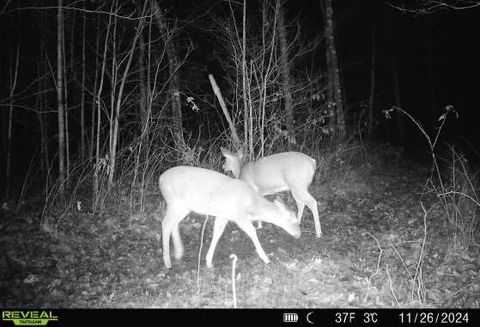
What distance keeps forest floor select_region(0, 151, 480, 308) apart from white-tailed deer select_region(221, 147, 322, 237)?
2.10 ft

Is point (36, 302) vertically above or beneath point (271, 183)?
beneath

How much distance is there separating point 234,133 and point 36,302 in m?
5.92

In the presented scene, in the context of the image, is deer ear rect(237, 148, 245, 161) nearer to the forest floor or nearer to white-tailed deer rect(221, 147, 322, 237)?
white-tailed deer rect(221, 147, 322, 237)

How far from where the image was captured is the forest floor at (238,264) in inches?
191

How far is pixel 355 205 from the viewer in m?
8.91

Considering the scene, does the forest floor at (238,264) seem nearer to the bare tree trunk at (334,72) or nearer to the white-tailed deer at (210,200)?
the white-tailed deer at (210,200)
